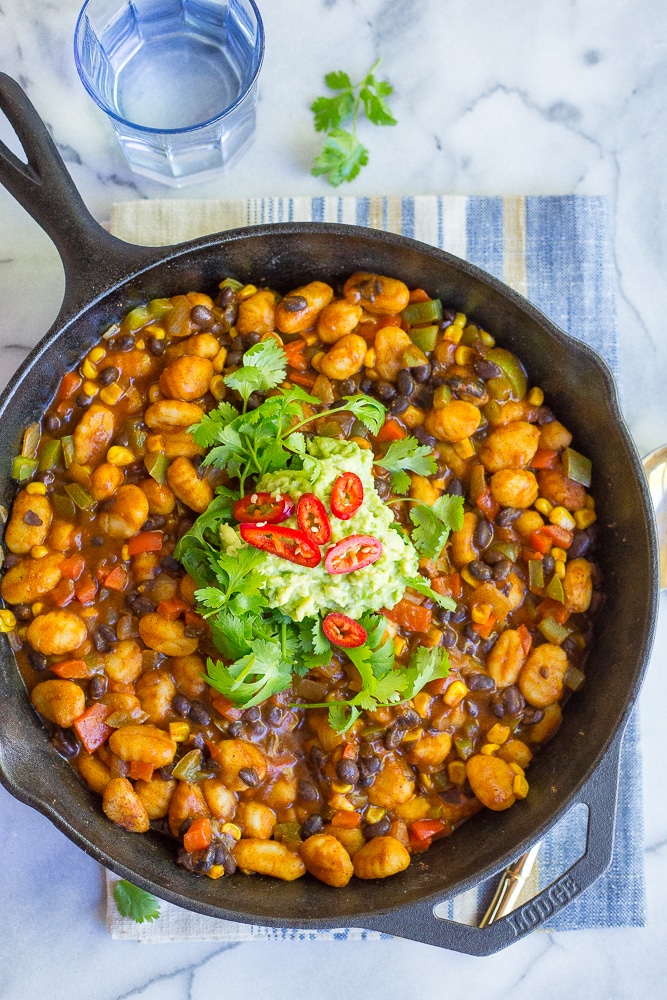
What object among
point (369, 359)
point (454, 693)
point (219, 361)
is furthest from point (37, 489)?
point (454, 693)

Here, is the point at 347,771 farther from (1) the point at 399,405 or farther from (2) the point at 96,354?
(2) the point at 96,354

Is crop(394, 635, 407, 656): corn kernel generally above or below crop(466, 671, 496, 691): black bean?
above

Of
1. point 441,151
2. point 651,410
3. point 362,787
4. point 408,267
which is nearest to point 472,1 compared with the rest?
point 441,151

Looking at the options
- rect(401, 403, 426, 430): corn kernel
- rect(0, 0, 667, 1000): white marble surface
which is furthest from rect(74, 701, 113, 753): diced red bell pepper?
rect(401, 403, 426, 430): corn kernel

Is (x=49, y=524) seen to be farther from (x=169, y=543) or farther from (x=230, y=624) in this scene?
(x=230, y=624)

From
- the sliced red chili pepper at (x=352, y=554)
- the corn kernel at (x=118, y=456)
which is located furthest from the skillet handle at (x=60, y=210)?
the sliced red chili pepper at (x=352, y=554)

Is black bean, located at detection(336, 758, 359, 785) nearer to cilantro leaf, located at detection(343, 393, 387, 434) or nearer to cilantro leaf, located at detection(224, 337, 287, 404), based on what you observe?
cilantro leaf, located at detection(343, 393, 387, 434)
